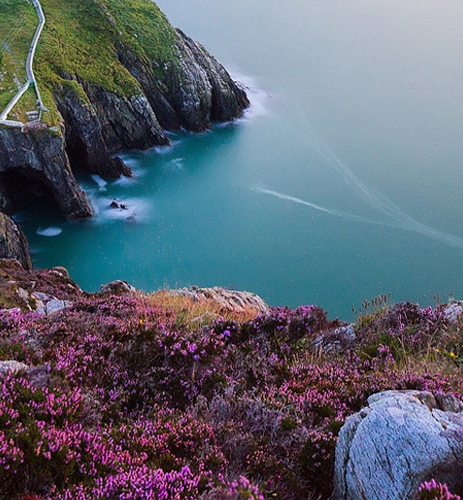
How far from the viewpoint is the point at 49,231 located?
42656mm

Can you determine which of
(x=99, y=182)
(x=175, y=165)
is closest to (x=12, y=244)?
(x=99, y=182)

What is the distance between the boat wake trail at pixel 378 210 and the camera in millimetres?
44438

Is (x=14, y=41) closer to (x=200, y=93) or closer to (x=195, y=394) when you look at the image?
(x=200, y=93)

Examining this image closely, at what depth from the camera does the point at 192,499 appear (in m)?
4.27

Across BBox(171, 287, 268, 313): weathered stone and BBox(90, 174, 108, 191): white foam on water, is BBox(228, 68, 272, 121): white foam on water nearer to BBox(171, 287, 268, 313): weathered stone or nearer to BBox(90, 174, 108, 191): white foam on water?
BBox(90, 174, 108, 191): white foam on water

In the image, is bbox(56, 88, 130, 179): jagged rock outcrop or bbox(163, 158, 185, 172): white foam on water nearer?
bbox(56, 88, 130, 179): jagged rock outcrop

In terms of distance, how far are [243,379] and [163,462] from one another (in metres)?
2.67

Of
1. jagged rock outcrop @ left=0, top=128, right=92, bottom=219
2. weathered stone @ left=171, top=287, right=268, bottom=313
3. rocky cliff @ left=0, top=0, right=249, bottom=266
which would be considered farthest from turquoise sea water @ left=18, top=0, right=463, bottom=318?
weathered stone @ left=171, top=287, right=268, bottom=313

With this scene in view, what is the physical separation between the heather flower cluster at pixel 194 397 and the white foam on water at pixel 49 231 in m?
34.3

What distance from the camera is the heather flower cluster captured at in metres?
4.48

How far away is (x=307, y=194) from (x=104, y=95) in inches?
1062

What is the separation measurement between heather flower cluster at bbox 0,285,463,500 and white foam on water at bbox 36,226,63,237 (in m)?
34.3

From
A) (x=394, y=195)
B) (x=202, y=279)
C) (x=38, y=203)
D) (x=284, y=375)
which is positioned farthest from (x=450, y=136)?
(x=284, y=375)

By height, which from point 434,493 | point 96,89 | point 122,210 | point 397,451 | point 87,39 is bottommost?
point 122,210
